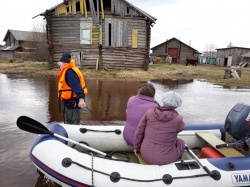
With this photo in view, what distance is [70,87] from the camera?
4.09 metres

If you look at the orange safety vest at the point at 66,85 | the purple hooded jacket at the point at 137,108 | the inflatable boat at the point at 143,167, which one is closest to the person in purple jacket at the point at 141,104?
the purple hooded jacket at the point at 137,108

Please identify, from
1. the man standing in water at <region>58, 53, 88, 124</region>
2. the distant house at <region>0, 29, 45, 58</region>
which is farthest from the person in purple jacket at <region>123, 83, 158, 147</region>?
the distant house at <region>0, 29, 45, 58</region>

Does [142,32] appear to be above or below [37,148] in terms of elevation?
above

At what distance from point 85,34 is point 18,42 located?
111 ft

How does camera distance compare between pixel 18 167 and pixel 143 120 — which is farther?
pixel 18 167

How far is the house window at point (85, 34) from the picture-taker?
16781mm

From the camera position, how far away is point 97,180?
8.88ft

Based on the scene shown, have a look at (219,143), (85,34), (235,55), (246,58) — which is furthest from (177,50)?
(219,143)

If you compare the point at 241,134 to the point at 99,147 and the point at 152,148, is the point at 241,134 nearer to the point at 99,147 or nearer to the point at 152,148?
the point at 152,148

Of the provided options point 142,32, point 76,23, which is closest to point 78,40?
point 76,23

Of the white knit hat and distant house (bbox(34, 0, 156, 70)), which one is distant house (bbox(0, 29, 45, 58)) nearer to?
distant house (bbox(34, 0, 156, 70))

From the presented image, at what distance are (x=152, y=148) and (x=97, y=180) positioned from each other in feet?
2.53

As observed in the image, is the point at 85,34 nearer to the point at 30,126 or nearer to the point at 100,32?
the point at 100,32

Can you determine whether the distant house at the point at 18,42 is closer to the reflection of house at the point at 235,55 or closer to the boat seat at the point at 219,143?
the reflection of house at the point at 235,55
